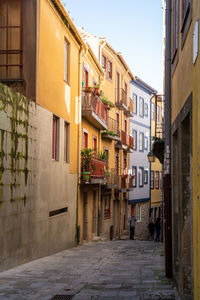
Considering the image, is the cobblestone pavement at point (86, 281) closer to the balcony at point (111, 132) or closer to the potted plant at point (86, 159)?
the potted plant at point (86, 159)

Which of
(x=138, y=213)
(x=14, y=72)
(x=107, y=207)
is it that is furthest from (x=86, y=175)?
(x=138, y=213)

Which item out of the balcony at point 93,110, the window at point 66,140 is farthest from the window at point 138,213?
the window at point 66,140

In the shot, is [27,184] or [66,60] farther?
Answer: [66,60]

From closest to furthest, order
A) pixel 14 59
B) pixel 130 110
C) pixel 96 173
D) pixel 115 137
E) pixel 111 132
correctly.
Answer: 1. pixel 14 59
2. pixel 96 173
3. pixel 111 132
4. pixel 115 137
5. pixel 130 110

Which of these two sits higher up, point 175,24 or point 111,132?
point 175,24

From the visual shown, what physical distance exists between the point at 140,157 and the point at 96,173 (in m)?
18.8

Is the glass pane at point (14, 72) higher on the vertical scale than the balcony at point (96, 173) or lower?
higher

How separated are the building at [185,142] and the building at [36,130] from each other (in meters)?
3.65

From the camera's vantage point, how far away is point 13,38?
44.5 ft

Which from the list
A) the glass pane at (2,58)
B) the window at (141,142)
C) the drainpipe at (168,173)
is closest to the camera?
the drainpipe at (168,173)

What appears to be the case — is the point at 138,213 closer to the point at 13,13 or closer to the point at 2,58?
the point at 2,58

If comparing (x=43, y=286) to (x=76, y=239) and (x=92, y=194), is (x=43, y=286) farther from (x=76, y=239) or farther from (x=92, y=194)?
(x=92, y=194)

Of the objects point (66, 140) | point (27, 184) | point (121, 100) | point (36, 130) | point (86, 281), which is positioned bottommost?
point (86, 281)

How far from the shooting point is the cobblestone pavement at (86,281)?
7953mm
